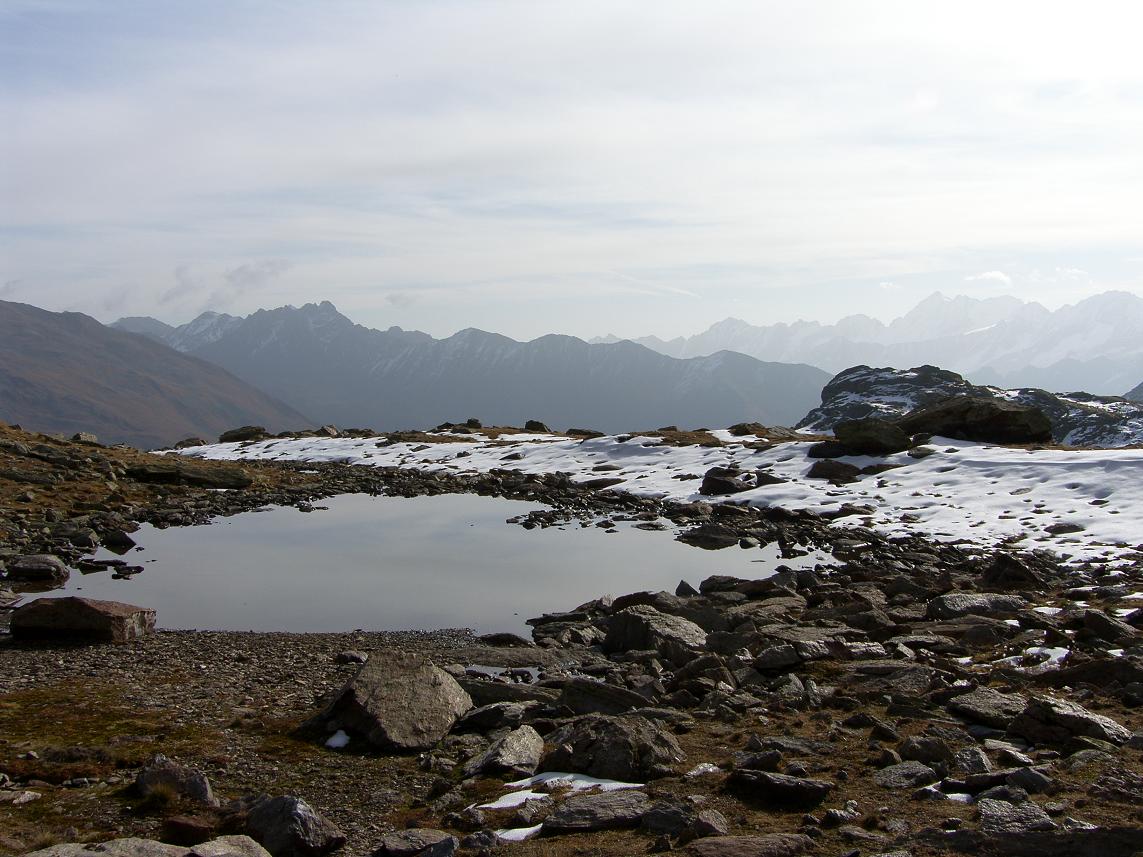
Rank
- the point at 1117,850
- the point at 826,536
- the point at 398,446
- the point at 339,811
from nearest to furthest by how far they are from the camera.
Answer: the point at 1117,850, the point at 339,811, the point at 826,536, the point at 398,446

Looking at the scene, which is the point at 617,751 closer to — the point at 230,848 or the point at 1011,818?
the point at 1011,818

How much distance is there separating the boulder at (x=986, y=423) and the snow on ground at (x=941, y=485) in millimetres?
3003

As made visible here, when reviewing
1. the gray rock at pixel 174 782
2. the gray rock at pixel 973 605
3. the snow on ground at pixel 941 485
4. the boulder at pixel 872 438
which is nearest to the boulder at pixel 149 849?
the gray rock at pixel 174 782

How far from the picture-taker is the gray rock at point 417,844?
1041cm

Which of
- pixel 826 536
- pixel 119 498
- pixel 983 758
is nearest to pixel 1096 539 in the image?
pixel 826 536

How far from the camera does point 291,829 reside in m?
10.9

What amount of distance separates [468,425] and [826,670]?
90.5m

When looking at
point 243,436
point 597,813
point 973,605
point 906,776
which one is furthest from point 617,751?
point 243,436

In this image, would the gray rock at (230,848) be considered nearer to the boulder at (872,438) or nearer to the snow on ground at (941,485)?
the snow on ground at (941,485)

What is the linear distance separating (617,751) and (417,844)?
3589 millimetres

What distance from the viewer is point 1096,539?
33562mm

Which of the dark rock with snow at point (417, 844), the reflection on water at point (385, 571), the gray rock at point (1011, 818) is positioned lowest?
the reflection on water at point (385, 571)

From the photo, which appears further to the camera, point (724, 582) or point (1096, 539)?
point (1096, 539)

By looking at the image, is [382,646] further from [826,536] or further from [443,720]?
[826,536]
